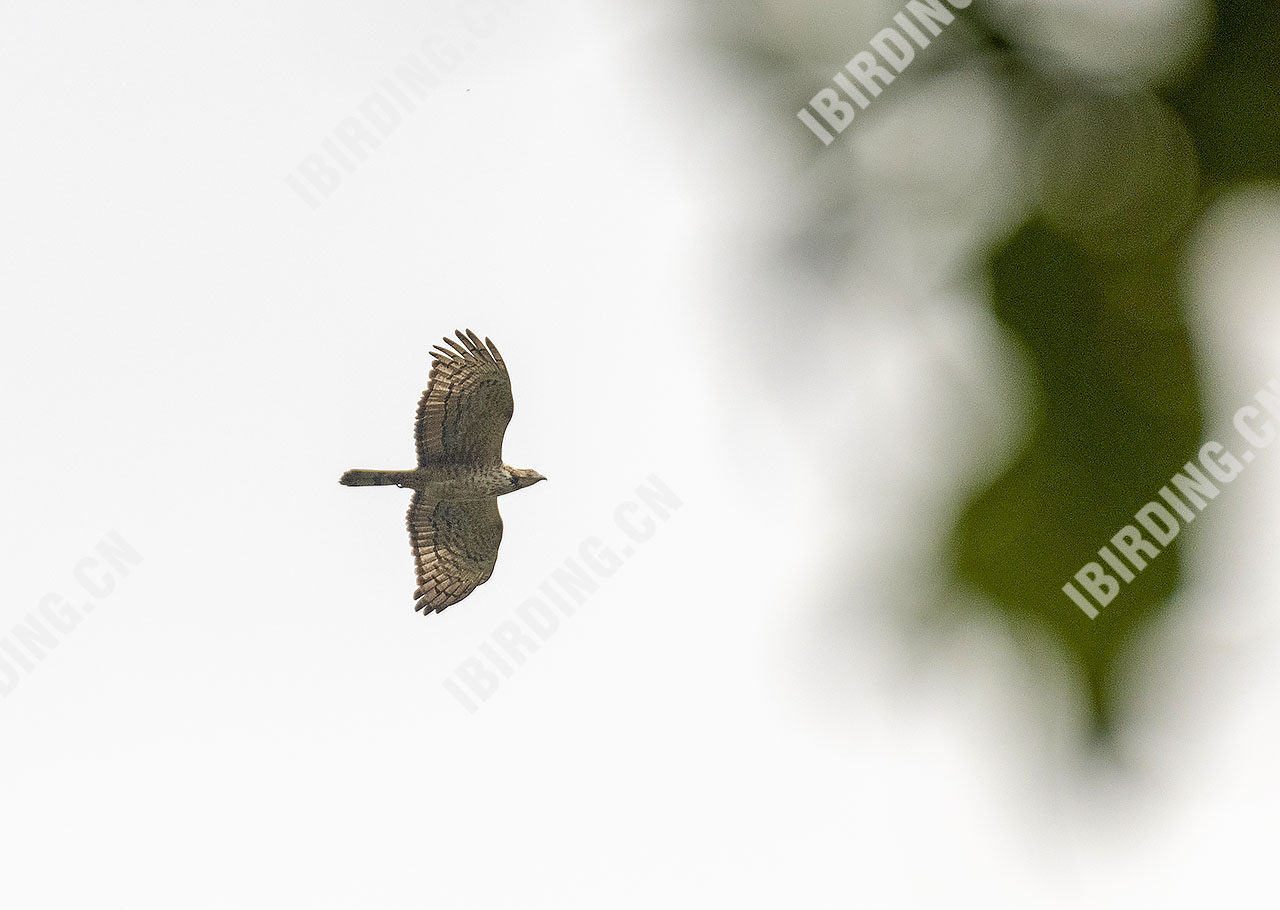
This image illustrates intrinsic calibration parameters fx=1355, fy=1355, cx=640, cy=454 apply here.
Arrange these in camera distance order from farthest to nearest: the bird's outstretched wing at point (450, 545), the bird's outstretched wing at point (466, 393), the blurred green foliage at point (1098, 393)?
the bird's outstretched wing at point (450, 545), the bird's outstretched wing at point (466, 393), the blurred green foliage at point (1098, 393)

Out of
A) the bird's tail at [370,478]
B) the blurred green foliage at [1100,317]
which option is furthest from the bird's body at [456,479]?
the blurred green foliage at [1100,317]

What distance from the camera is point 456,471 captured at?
9836 mm

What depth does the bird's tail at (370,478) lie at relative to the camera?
382 inches

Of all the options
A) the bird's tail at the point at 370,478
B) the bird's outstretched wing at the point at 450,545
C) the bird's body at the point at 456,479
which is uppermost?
the bird's tail at the point at 370,478

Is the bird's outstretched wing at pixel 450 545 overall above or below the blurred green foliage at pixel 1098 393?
below

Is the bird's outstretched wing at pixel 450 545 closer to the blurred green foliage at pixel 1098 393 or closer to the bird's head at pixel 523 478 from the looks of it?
the bird's head at pixel 523 478

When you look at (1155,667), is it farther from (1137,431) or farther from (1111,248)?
(1111,248)

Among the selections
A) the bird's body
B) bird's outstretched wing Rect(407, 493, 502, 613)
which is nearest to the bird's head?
the bird's body

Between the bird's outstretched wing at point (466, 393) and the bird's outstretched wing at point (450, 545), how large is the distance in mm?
676

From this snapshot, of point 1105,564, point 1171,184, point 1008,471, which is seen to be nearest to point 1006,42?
point 1171,184

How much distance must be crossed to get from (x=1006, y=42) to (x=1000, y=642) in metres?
1.26

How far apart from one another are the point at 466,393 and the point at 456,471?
594mm

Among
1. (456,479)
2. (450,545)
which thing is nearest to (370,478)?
(456,479)

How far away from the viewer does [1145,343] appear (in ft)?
8.93
